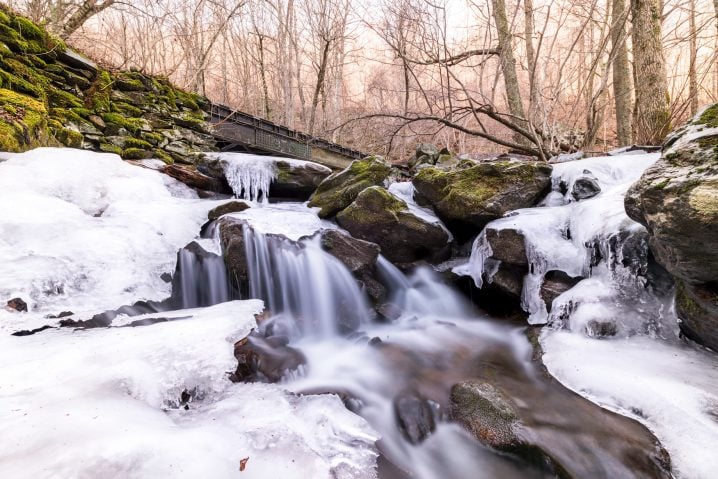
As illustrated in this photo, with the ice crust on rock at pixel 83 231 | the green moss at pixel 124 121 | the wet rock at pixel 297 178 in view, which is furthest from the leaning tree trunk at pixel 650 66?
the green moss at pixel 124 121

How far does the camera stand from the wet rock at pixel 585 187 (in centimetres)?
436

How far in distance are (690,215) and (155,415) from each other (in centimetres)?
312

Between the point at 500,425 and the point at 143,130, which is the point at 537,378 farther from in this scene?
the point at 143,130

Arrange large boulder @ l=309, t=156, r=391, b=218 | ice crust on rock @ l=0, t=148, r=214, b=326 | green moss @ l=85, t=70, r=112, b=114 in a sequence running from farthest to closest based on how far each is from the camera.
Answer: green moss @ l=85, t=70, r=112, b=114, large boulder @ l=309, t=156, r=391, b=218, ice crust on rock @ l=0, t=148, r=214, b=326

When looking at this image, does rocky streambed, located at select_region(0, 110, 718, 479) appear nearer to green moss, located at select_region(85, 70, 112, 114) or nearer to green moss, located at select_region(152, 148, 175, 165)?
green moss, located at select_region(152, 148, 175, 165)

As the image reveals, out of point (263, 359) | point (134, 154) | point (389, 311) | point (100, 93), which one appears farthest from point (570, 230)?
point (100, 93)

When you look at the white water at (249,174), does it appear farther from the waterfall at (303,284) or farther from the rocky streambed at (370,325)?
the waterfall at (303,284)

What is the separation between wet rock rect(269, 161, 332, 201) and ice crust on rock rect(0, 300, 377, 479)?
15.3 feet

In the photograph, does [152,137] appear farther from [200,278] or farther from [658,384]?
[658,384]

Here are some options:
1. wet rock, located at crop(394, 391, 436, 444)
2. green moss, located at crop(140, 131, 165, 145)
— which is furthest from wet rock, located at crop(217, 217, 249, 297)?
green moss, located at crop(140, 131, 165, 145)

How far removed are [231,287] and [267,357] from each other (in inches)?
69.2

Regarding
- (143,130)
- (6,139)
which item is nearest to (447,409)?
(6,139)

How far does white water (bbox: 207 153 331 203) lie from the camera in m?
6.71

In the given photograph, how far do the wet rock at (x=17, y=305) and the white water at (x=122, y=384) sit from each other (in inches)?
2.1
